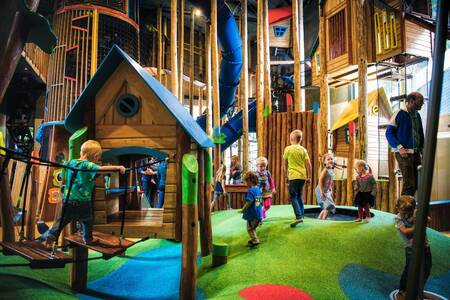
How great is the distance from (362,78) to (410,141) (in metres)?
4.31

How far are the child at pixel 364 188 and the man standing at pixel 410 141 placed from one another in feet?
2.90

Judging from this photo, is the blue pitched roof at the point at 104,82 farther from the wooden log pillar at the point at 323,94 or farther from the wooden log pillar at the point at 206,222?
the wooden log pillar at the point at 323,94

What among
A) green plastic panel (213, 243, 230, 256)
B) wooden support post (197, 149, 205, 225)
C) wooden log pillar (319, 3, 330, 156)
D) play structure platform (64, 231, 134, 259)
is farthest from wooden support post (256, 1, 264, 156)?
play structure platform (64, 231, 134, 259)

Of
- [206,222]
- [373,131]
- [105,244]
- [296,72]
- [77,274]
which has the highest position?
[296,72]

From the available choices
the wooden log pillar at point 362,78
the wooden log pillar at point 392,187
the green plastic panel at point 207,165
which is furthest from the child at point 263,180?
the wooden log pillar at point 392,187

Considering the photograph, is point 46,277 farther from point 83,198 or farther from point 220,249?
point 220,249

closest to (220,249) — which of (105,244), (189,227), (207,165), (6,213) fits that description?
(189,227)

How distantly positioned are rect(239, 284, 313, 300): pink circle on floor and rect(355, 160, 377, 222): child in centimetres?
248

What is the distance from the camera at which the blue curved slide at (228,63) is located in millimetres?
10305

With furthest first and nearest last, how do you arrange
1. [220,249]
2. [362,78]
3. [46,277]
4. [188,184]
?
[362,78]
[220,249]
[46,277]
[188,184]

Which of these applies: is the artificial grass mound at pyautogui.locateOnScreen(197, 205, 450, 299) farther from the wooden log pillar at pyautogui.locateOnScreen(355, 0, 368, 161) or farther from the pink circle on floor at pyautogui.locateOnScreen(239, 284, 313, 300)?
the wooden log pillar at pyautogui.locateOnScreen(355, 0, 368, 161)

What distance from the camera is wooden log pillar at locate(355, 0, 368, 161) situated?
308 inches

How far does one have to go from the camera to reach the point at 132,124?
3.92 m

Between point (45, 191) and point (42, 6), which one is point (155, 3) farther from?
point (45, 191)
